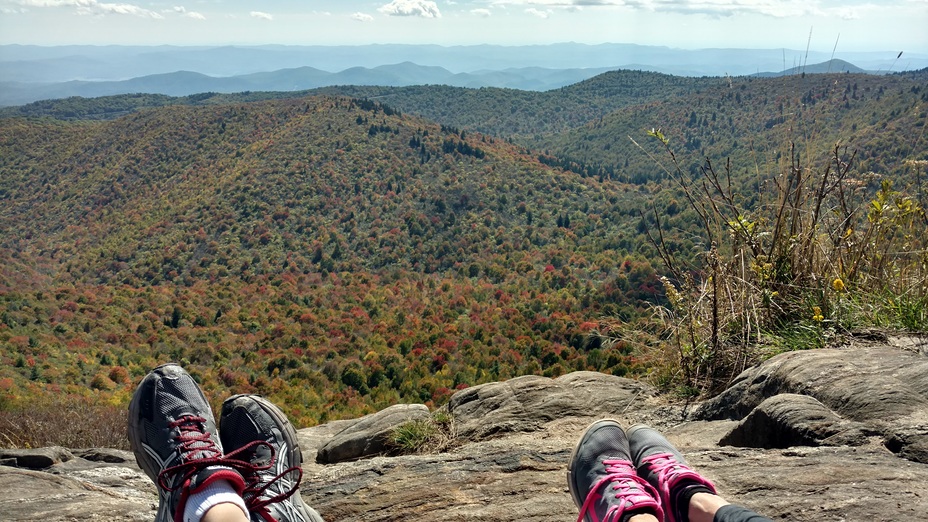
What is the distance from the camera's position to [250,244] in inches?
1640

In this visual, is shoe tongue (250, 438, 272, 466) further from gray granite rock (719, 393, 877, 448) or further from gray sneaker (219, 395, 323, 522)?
gray granite rock (719, 393, 877, 448)

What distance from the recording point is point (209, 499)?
1706mm

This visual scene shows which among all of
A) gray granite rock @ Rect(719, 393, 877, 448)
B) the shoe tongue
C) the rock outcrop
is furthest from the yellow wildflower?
the shoe tongue

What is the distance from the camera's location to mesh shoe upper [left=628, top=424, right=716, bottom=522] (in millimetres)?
1617

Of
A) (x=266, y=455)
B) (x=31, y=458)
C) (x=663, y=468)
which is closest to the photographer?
(x=663, y=468)

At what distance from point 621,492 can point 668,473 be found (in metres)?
0.19

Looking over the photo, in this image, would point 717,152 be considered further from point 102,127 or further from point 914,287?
point 102,127

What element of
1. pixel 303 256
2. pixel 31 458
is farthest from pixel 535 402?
pixel 303 256

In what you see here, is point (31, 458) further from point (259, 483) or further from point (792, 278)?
point (792, 278)

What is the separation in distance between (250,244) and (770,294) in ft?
139

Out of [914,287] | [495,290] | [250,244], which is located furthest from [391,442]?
[250,244]

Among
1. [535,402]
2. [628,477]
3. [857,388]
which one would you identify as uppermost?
[857,388]

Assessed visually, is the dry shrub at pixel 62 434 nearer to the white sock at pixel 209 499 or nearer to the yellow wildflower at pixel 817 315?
the white sock at pixel 209 499

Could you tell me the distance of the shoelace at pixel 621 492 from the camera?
60.4 inches
